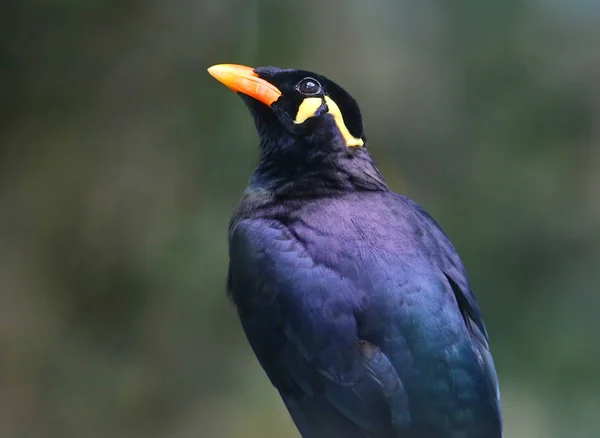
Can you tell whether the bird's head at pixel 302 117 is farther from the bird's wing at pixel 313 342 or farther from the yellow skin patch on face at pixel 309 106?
the bird's wing at pixel 313 342

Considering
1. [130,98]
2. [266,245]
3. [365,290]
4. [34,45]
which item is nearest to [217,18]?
[130,98]

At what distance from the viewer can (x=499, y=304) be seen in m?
2.12

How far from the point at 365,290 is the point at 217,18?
119 centimetres

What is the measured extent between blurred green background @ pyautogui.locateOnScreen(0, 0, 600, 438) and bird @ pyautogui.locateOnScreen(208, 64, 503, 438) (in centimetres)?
60

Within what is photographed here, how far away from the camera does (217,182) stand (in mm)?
2057

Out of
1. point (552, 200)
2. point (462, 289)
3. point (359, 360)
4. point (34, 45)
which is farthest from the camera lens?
point (552, 200)

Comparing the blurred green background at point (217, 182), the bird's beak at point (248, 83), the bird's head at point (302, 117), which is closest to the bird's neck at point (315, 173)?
the bird's head at point (302, 117)

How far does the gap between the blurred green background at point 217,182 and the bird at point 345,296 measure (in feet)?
1.97

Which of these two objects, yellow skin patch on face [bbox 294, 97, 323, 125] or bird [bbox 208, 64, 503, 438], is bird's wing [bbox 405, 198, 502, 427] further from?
yellow skin patch on face [bbox 294, 97, 323, 125]

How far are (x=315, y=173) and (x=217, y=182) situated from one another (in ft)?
2.35

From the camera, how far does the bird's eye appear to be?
140 cm

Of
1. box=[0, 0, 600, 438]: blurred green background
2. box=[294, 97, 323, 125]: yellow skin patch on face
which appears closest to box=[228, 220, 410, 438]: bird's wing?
box=[294, 97, 323, 125]: yellow skin patch on face

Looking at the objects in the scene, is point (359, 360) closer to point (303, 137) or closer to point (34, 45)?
point (303, 137)

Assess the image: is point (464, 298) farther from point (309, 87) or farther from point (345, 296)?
point (309, 87)
